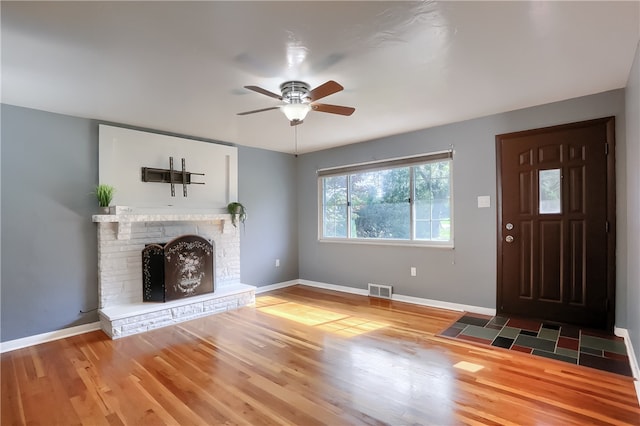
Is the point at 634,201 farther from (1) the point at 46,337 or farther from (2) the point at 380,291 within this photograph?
(1) the point at 46,337

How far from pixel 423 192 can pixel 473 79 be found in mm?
1930

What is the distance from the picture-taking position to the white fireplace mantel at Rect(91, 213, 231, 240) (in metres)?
3.60

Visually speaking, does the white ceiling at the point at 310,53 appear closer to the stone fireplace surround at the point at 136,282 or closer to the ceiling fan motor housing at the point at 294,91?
the ceiling fan motor housing at the point at 294,91

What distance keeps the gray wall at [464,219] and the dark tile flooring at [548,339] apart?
12.6 inches

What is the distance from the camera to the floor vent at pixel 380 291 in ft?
15.5

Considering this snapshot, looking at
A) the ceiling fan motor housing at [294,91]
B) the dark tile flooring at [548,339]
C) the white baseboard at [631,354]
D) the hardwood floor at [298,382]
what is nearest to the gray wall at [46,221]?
the hardwood floor at [298,382]

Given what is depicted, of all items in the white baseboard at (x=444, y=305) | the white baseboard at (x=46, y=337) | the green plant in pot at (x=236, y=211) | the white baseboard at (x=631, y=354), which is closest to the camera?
the white baseboard at (x=631, y=354)

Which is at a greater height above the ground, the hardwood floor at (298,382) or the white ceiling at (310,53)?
the white ceiling at (310,53)

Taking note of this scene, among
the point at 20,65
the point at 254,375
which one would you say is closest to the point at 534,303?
the point at 254,375

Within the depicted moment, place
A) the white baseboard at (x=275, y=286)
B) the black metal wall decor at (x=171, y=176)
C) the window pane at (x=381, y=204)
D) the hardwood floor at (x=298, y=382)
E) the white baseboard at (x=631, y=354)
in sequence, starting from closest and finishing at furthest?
the hardwood floor at (x=298, y=382) < the white baseboard at (x=631, y=354) < the black metal wall decor at (x=171, y=176) < the window pane at (x=381, y=204) < the white baseboard at (x=275, y=286)

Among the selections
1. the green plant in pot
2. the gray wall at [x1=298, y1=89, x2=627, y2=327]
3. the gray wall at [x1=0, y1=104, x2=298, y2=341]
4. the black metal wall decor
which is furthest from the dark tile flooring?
the gray wall at [x1=0, y1=104, x2=298, y2=341]

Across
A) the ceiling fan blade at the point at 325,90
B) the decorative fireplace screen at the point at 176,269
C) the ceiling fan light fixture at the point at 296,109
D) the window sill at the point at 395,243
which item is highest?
the ceiling fan blade at the point at 325,90

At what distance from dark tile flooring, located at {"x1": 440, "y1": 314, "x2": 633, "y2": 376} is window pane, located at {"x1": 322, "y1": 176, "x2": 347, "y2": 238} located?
2403 mm

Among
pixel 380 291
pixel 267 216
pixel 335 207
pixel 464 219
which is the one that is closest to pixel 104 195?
pixel 267 216
